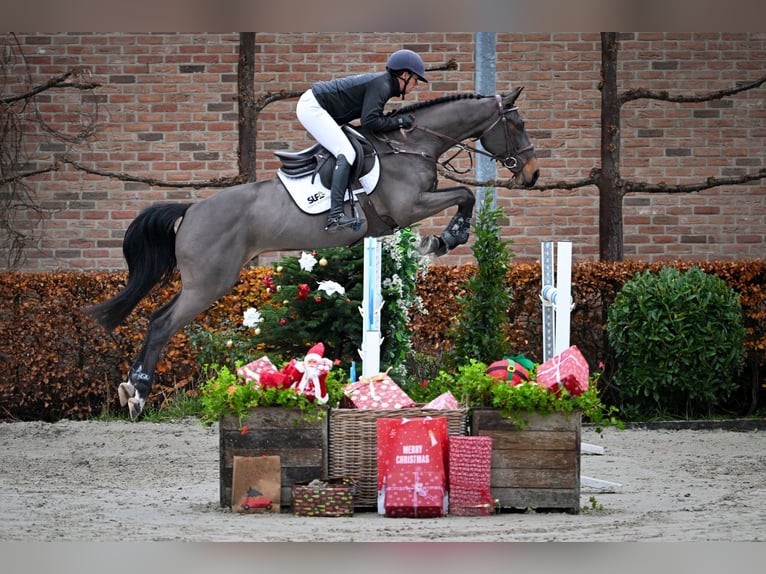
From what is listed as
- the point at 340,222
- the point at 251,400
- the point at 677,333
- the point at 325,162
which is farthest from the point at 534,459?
the point at 677,333

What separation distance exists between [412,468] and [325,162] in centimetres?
175

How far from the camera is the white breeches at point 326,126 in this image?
20.7 feet

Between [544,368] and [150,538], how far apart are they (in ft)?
7.47

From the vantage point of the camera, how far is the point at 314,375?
19.6 feet

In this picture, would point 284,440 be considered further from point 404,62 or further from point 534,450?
point 404,62

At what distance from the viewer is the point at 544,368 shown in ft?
20.4

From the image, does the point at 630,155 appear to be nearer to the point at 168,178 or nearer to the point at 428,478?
the point at 168,178

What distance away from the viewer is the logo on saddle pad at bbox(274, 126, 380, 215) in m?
6.33

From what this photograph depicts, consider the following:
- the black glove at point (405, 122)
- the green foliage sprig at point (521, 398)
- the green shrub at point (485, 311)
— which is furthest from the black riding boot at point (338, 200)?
the green shrub at point (485, 311)

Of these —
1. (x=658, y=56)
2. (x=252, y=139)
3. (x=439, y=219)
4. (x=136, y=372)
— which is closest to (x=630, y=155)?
(x=658, y=56)

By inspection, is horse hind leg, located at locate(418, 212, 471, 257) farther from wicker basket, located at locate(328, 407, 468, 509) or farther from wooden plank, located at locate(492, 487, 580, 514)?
wooden plank, located at locate(492, 487, 580, 514)

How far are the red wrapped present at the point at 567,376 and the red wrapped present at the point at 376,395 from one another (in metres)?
0.74

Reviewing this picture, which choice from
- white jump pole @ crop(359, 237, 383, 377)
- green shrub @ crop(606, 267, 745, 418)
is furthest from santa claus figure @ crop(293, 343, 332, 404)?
green shrub @ crop(606, 267, 745, 418)

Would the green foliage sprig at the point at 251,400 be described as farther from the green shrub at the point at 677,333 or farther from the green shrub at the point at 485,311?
the green shrub at the point at 677,333
